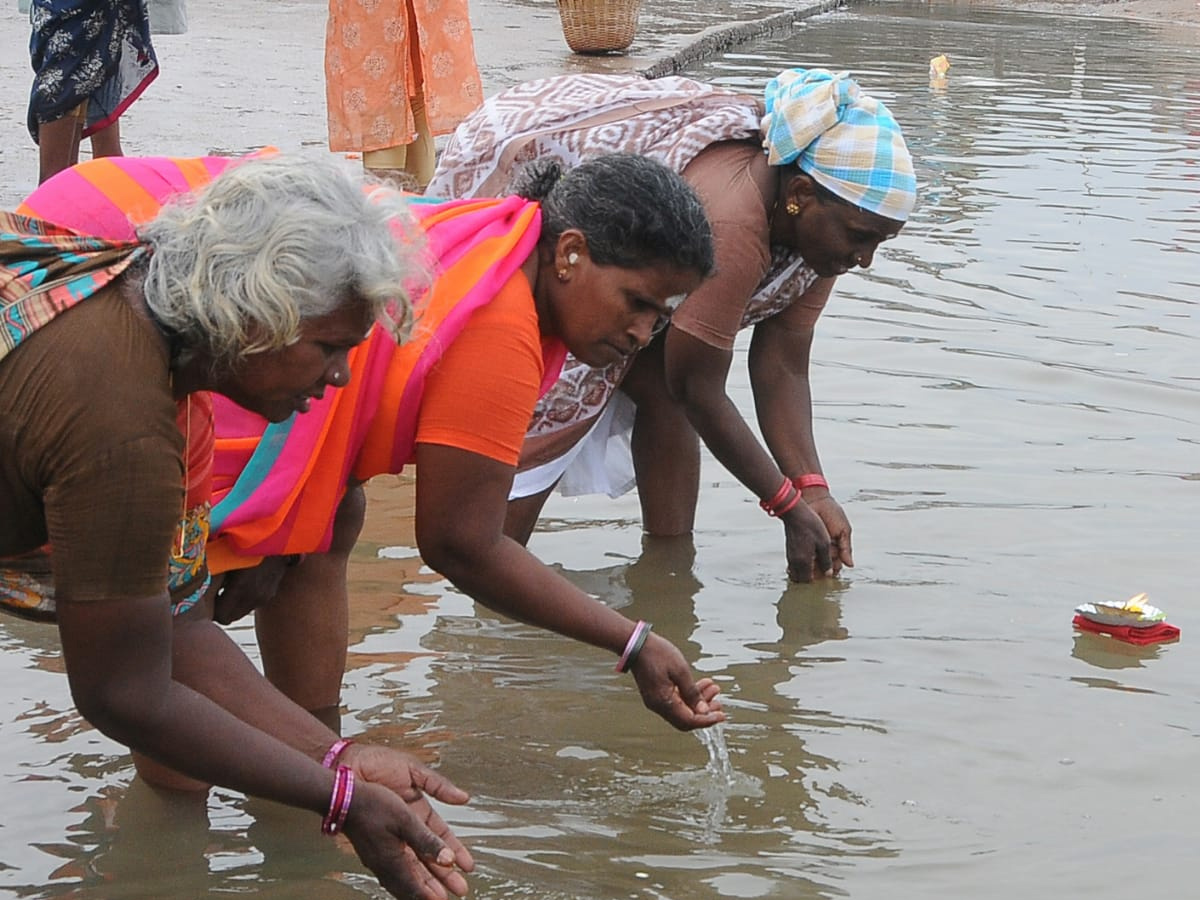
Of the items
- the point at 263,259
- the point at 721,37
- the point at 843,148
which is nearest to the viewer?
the point at 263,259

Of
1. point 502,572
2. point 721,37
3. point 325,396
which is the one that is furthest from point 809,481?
point 721,37

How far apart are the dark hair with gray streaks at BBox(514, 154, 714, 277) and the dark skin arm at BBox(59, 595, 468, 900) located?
956 millimetres

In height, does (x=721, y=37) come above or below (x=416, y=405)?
below

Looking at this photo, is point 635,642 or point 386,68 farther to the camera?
point 386,68

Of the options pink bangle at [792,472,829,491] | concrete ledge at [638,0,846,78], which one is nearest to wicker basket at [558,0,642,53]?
concrete ledge at [638,0,846,78]

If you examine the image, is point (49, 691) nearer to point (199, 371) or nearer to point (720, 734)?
point (720, 734)

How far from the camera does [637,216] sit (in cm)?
279

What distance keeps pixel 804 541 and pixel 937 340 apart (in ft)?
8.56

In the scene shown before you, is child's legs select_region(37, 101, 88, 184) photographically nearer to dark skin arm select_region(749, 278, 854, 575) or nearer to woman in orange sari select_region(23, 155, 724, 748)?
dark skin arm select_region(749, 278, 854, 575)

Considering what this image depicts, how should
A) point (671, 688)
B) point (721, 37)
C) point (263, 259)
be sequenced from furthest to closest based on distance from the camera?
point (721, 37) → point (671, 688) → point (263, 259)

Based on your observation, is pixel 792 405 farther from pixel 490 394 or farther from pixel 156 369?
pixel 156 369

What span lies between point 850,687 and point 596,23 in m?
10.2

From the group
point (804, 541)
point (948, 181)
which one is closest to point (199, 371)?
point (804, 541)

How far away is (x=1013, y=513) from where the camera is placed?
4910 millimetres
